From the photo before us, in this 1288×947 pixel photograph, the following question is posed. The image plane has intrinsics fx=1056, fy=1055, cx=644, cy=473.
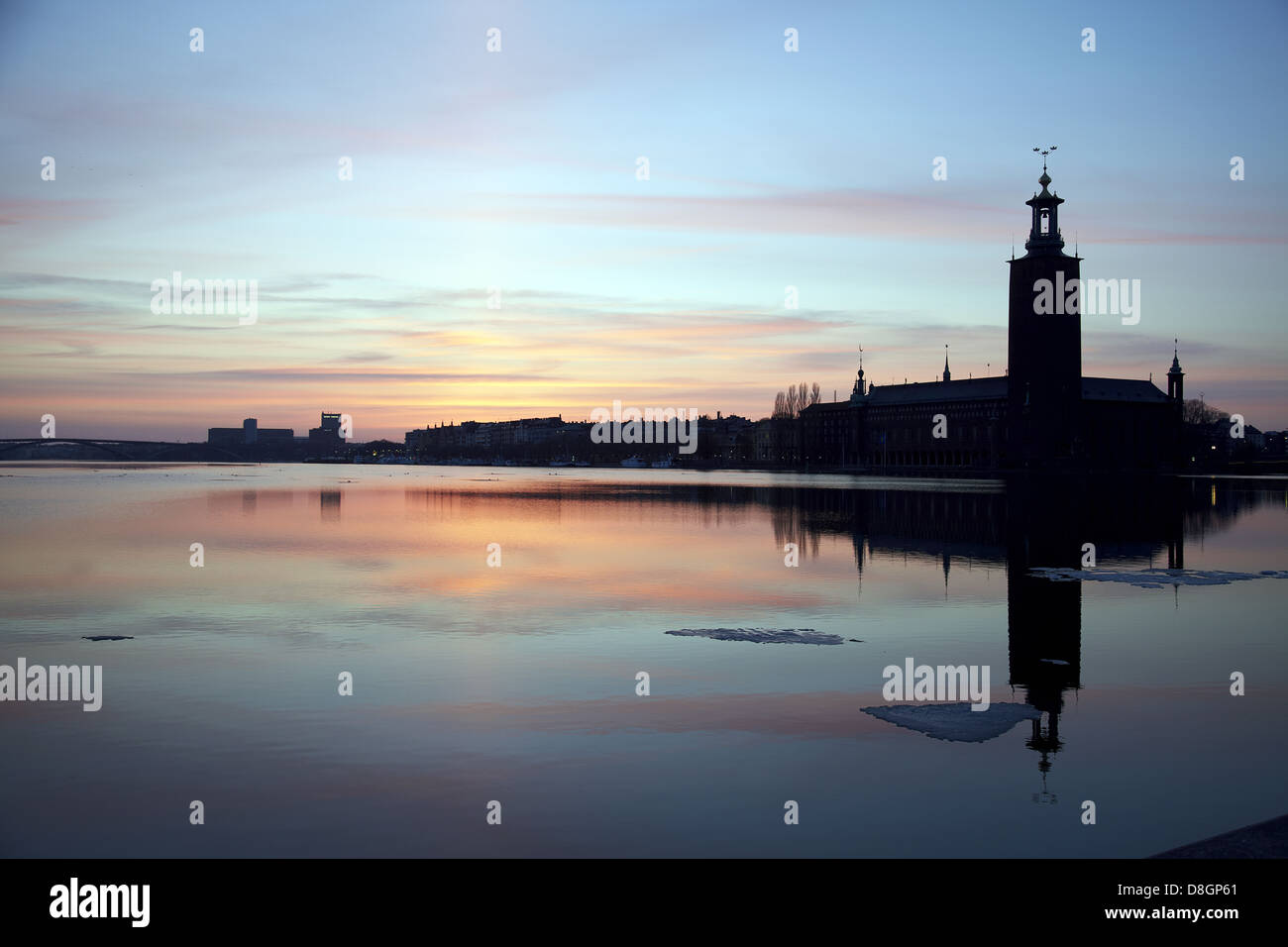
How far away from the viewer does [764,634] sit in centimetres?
1828

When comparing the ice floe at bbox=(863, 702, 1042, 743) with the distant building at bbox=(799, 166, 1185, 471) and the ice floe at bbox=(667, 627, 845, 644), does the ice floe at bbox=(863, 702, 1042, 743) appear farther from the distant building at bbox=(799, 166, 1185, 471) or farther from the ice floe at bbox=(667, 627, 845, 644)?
the distant building at bbox=(799, 166, 1185, 471)

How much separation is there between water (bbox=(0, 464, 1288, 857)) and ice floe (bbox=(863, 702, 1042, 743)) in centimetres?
23

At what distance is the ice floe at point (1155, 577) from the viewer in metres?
25.8

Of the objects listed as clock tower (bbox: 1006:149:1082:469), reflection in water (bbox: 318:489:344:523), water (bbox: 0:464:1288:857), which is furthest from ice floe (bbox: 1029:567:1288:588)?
clock tower (bbox: 1006:149:1082:469)

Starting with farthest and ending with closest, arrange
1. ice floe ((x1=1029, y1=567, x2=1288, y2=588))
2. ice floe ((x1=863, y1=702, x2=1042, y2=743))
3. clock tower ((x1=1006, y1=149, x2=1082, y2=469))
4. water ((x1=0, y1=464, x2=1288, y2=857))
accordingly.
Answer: clock tower ((x1=1006, y1=149, x2=1082, y2=469)) < ice floe ((x1=1029, y1=567, x2=1288, y2=588)) < ice floe ((x1=863, y1=702, x2=1042, y2=743)) < water ((x1=0, y1=464, x2=1288, y2=857))

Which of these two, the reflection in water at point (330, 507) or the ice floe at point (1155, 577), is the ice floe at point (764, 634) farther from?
the reflection in water at point (330, 507)

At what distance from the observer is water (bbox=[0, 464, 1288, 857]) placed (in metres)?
9.18

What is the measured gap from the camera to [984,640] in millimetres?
17828

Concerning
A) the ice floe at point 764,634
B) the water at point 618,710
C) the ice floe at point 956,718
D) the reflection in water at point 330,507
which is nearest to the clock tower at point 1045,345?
the reflection in water at point 330,507

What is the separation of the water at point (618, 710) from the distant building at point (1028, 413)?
106980 millimetres

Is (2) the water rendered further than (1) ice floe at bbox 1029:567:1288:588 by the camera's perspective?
No

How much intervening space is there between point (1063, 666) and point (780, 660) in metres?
4.19
